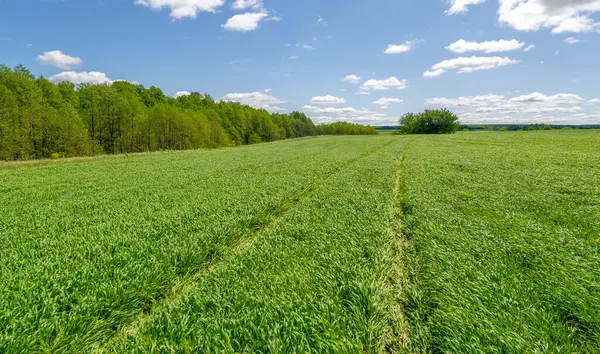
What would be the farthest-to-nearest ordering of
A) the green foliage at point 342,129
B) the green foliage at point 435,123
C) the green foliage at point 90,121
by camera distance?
1. the green foliage at point 342,129
2. the green foliage at point 435,123
3. the green foliage at point 90,121

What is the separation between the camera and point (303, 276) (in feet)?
14.2

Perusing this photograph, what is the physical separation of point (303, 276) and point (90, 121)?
198 ft

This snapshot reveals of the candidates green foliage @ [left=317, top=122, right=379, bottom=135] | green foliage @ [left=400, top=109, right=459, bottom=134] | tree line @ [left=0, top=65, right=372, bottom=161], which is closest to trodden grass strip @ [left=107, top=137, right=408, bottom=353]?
tree line @ [left=0, top=65, right=372, bottom=161]

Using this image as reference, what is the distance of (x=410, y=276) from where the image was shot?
463cm

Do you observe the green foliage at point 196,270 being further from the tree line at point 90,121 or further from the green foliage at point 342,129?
the green foliage at point 342,129

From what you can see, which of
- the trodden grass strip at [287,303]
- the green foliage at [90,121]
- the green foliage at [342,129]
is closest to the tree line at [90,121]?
the green foliage at [90,121]

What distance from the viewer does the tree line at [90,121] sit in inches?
1362

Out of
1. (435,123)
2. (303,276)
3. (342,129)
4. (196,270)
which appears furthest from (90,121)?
(342,129)

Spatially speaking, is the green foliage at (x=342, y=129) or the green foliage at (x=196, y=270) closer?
the green foliage at (x=196, y=270)

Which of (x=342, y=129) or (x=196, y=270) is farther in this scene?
(x=342, y=129)

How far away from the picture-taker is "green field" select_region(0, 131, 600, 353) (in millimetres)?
3084

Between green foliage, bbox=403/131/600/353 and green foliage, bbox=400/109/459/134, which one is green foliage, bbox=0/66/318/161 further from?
green foliage, bbox=400/109/459/134

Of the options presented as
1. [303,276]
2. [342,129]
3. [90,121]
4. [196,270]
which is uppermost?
[342,129]

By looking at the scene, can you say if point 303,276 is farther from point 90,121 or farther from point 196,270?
point 90,121
